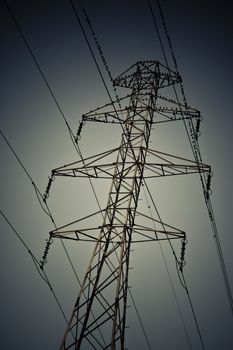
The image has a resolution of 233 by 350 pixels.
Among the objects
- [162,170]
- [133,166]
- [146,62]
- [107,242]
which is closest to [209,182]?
[162,170]

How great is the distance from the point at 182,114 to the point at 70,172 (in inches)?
207

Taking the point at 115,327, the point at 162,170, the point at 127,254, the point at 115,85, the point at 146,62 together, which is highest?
the point at 146,62

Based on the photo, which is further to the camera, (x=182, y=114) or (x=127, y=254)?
(x=182, y=114)

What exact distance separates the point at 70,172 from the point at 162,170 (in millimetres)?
2844

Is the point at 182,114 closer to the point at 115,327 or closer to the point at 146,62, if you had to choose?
the point at 146,62

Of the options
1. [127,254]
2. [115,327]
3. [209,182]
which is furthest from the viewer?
[209,182]

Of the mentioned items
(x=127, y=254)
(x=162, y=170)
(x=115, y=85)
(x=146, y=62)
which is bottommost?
(x=127, y=254)

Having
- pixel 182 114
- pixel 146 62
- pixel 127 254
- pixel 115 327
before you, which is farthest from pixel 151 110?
pixel 115 327

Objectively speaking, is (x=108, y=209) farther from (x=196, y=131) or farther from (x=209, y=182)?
(x=196, y=131)

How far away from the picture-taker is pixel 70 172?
9852 mm

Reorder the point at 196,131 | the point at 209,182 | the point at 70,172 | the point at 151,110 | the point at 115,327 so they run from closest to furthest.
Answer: the point at 115,327 → the point at 70,172 → the point at 209,182 → the point at 151,110 → the point at 196,131

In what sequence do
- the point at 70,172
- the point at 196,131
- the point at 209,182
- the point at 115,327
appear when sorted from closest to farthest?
the point at 115,327 → the point at 70,172 → the point at 209,182 → the point at 196,131

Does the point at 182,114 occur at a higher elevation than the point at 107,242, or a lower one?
higher

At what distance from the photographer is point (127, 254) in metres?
8.51
